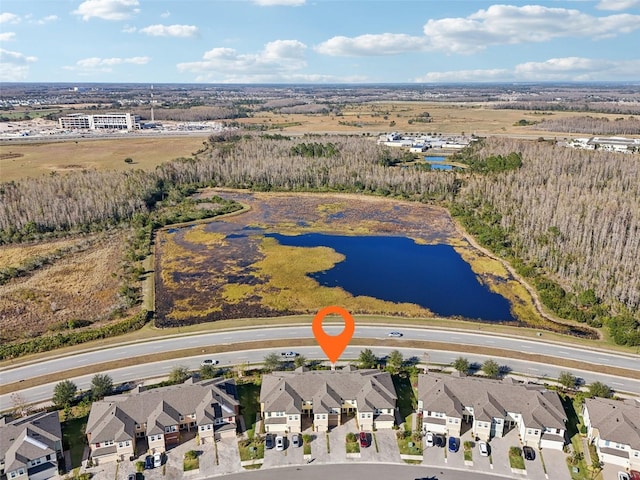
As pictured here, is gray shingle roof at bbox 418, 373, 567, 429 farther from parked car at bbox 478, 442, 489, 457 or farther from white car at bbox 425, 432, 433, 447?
white car at bbox 425, 432, 433, 447

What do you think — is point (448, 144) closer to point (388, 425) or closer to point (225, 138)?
point (225, 138)

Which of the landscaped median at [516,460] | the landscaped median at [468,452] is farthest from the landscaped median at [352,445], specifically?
the landscaped median at [516,460]

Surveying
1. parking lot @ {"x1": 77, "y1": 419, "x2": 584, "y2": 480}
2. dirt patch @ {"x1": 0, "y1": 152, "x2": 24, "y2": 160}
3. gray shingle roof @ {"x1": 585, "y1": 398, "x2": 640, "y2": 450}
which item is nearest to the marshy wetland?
gray shingle roof @ {"x1": 585, "y1": 398, "x2": 640, "y2": 450}

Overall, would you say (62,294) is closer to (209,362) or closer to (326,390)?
(209,362)

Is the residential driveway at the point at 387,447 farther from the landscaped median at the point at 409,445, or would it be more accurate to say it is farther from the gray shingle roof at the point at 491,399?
the gray shingle roof at the point at 491,399

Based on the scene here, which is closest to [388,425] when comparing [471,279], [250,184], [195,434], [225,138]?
[195,434]

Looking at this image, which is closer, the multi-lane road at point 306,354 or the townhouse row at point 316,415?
the townhouse row at point 316,415

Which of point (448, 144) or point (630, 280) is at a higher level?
point (448, 144)
